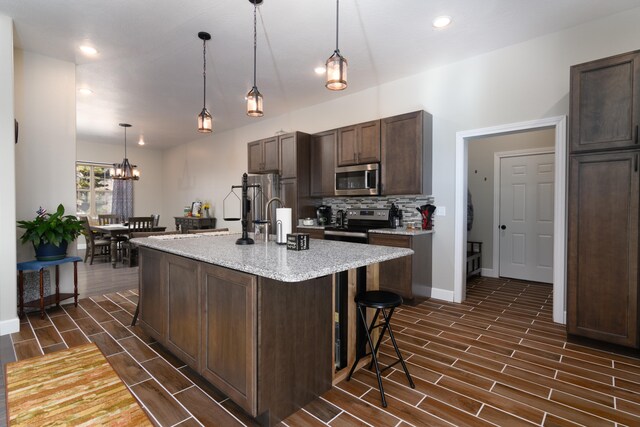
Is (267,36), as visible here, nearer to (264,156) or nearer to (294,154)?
(294,154)

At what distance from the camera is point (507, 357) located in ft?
8.11

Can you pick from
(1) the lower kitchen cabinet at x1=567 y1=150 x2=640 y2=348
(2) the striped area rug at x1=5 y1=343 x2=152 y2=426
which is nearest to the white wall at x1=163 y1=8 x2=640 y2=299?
(1) the lower kitchen cabinet at x1=567 y1=150 x2=640 y2=348

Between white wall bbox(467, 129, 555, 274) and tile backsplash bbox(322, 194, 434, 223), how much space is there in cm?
185

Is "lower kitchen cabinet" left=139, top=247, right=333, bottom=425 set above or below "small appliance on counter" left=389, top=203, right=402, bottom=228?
below

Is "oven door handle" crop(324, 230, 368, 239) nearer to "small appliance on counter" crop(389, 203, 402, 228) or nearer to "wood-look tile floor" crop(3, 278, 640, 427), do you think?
"small appliance on counter" crop(389, 203, 402, 228)

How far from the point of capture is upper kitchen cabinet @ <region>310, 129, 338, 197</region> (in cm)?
478

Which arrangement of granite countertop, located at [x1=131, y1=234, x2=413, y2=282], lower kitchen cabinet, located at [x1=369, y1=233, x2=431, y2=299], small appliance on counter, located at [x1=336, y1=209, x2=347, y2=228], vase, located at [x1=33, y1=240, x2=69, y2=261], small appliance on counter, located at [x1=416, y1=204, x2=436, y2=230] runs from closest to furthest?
granite countertop, located at [x1=131, y1=234, x2=413, y2=282], vase, located at [x1=33, y1=240, x2=69, y2=261], lower kitchen cabinet, located at [x1=369, y1=233, x2=431, y2=299], small appliance on counter, located at [x1=416, y1=204, x2=436, y2=230], small appliance on counter, located at [x1=336, y1=209, x2=347, y2=228]

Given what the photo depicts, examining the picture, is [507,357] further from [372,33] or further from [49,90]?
[49,90]

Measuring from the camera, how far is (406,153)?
13.0 ft

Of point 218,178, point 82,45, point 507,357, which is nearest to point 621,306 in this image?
point 507,357

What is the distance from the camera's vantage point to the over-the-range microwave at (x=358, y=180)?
4.23 metres

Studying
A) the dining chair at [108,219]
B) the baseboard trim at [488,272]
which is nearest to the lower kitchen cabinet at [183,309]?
the baseboard trim at [488,272]

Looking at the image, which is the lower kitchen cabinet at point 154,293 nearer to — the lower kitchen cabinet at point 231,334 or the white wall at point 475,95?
the lower kitchen cabinet at point 231,334

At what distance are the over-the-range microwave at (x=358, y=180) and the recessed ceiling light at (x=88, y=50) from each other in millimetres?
3173
